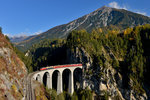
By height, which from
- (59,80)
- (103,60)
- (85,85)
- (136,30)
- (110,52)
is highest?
(136,30)

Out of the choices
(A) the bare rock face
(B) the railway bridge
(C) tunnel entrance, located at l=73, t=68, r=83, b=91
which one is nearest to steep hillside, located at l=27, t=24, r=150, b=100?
(A) the bare rock face

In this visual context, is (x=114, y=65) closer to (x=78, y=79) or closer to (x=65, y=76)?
(x=78, y=79)

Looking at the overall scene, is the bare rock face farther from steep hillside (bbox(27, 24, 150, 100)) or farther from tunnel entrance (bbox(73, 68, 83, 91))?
tunnel entrance (bbox(73, 68, 83, 91))

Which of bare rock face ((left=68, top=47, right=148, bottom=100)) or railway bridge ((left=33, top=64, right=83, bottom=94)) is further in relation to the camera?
bare rock face ((left=68, top=47, right=148, bottom=100))

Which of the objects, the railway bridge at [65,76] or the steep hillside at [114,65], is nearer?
the railway bridge at [65,76]

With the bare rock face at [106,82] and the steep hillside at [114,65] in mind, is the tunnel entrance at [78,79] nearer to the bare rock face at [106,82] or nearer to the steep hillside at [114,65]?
the bare rock face at [106,82]

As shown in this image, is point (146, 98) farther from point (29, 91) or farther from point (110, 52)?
point (29, 91)

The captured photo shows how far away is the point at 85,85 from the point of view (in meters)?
72.1

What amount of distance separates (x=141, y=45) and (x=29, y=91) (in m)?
79.6

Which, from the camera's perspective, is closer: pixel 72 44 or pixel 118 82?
pixel 118 82

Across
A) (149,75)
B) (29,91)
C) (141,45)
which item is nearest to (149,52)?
(141,45)

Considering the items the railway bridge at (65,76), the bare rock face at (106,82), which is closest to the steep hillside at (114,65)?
the bare rock face at (106,82)

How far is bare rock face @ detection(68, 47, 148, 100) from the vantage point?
2655 inches

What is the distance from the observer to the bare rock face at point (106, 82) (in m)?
67.4
